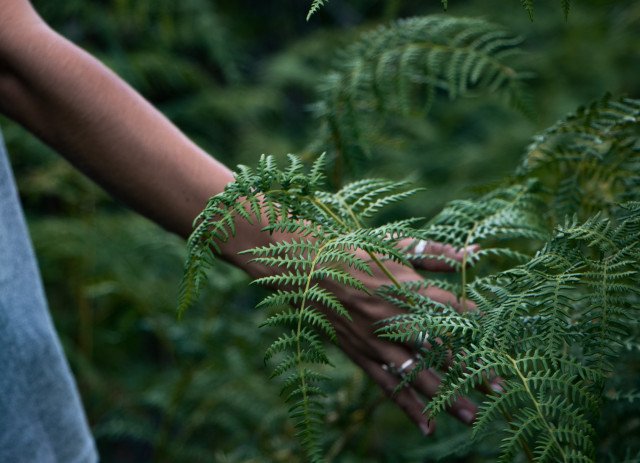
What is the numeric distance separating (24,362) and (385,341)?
45cm

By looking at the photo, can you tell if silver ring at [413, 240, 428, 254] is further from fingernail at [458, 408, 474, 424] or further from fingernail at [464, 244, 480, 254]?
fingernail at [458, 408, 474, 424]

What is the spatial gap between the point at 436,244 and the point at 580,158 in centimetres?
26

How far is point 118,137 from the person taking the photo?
2.85 ft

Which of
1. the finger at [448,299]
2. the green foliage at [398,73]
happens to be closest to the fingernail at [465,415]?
the finger at [448,299]

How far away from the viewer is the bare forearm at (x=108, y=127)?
858 mm

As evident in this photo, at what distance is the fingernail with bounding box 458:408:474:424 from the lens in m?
0.82

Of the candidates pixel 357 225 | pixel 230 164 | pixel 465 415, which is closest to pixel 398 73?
pixel 357 225

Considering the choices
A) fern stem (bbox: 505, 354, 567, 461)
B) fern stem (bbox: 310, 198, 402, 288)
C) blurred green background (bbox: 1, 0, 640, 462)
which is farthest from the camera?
blurred green background (bbox: 1, 0, 640, 462)

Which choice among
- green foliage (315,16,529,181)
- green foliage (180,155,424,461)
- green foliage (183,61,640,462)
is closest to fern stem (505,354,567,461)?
green foliage (183,61,640,462)

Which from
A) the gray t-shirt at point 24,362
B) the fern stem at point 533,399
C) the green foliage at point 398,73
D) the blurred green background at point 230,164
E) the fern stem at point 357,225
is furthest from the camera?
the blurred green background at point 230,164

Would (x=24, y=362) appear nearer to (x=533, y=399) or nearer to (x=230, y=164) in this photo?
(x=533, y=399)

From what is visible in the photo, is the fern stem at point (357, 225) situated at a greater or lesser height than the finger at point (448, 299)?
greater

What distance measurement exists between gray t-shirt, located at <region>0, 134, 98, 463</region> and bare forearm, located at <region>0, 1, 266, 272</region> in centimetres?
9

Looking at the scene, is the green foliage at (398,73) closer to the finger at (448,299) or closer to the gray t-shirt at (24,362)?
the finger at (448,299)
